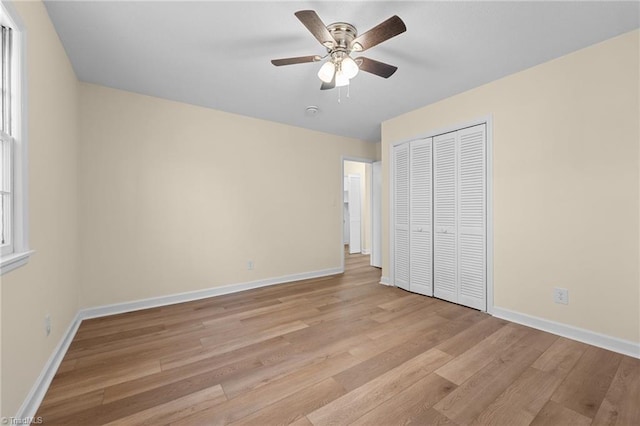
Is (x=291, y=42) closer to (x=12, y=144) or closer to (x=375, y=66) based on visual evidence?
(x=375, y=66)

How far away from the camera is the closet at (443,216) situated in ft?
9.82

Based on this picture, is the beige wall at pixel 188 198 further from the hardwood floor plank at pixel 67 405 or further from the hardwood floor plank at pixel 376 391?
the hardwood floor plank at pixel 376 391

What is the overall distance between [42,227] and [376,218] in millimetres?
4690

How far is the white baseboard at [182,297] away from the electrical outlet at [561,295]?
3.04 metres

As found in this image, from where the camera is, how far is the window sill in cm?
119

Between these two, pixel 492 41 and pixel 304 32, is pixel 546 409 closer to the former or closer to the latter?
pixel 492 41

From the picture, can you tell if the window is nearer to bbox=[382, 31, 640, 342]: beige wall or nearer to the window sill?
the window sill

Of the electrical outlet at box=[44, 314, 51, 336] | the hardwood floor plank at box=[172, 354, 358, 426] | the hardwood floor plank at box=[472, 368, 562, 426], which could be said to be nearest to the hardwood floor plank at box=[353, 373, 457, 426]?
the hardwood floor plank at box=[472, 368, 562, 426]

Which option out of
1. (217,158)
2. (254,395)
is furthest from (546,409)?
(217,158)

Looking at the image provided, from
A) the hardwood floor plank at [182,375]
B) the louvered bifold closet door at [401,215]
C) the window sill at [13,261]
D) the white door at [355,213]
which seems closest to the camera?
the window sill at [13,261]

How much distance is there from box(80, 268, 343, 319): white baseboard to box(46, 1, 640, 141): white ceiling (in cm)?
239

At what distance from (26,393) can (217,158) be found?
2.77 meters

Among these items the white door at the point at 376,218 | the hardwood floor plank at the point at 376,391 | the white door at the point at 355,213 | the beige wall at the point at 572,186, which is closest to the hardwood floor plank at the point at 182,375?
the hardwood floor plank at the point at 376,391

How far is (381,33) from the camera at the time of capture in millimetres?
1667
